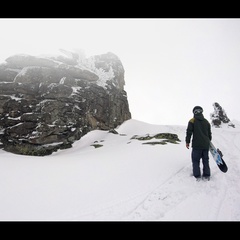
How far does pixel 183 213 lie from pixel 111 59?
29.7 m

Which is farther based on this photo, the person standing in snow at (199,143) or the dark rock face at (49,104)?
the dark rock face at (49,104)

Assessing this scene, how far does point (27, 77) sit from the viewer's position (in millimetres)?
19500

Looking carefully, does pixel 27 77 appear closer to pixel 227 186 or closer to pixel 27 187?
pixel 27 187

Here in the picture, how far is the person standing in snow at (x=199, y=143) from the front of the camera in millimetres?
6465

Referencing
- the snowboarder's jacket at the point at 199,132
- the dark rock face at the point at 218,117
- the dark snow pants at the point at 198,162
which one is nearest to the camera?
the dark snow pants at the point at 198,162

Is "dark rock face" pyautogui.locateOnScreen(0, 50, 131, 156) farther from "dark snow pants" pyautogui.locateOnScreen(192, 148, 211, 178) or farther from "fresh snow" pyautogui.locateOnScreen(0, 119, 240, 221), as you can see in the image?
"dark snow pants" pyautogui.locateOnScreen(192, 148, 211, 178)

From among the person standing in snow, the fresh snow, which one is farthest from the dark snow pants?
the fresh snow

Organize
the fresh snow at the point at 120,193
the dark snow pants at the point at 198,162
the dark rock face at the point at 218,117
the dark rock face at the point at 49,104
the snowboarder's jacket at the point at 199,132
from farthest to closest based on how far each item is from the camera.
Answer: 1. the dark rock face at the point at 218,117
2. the dark rock face at the point at 49,104
3. the snowboarder's jacket at the point at 199,132
4. the dark snow pants at the point at 198,162
5. the fresh snow at the point at 120,193

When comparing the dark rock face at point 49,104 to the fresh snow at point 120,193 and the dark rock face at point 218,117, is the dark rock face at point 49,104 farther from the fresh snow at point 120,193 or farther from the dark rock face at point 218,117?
the dark rock face at point 218,117

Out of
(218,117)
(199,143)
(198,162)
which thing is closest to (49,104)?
(199,143)

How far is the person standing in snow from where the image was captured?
646cm

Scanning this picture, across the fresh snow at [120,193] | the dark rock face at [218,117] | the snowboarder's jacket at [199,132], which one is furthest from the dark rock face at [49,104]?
the dark rock face at [218,117]

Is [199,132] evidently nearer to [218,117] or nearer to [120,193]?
[120,193]
